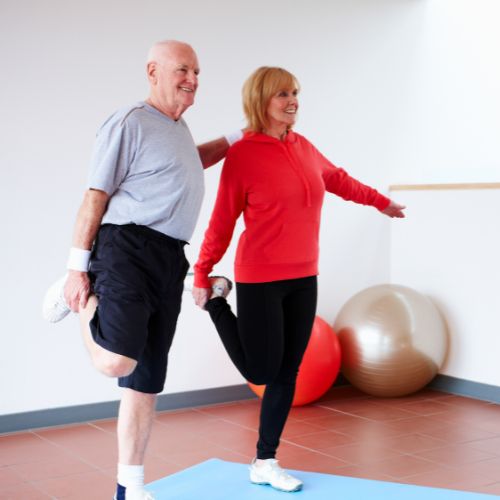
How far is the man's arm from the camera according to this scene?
270 centimetres

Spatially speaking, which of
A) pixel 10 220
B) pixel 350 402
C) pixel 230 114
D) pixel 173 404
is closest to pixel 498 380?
pixel 350 402

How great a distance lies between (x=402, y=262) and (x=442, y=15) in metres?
1.66

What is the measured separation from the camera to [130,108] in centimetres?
274

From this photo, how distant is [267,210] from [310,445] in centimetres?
139

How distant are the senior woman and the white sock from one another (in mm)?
545

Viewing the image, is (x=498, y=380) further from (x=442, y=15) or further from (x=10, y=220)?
(x=10, y=220)

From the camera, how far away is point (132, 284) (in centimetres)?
272

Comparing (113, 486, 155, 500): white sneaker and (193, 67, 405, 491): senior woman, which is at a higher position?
(193, 67, 405, 491): senior woman

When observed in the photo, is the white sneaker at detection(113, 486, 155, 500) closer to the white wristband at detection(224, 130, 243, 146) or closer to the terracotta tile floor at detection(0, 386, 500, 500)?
the terracotta tile floor at detection(0, 386, 500, 500)

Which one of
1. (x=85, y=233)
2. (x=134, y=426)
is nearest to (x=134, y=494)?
(x=134, y=426)

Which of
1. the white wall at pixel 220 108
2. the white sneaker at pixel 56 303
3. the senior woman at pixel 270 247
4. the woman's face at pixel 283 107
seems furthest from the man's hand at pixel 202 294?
the white wall at pixel 220 108

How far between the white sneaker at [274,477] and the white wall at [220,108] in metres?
1.40

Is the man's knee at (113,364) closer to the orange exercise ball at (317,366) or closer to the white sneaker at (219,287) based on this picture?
the white sneaker at (219,287)

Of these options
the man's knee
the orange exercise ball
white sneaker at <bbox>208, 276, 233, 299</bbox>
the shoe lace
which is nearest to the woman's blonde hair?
white sneaker at <bbox>208, 276, 233, 299</bbox>
